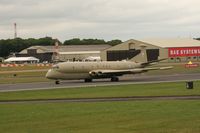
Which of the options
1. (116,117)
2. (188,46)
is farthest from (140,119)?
→ (188,46)

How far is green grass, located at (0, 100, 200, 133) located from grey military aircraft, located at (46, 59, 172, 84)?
106 feet

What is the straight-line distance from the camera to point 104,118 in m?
21.8

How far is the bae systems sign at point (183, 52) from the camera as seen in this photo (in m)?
150

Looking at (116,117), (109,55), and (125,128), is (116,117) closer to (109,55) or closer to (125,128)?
(125,128)

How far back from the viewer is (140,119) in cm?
2098

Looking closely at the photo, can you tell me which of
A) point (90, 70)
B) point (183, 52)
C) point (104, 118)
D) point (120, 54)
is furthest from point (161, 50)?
point (104, 118)

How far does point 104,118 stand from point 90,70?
132 ft

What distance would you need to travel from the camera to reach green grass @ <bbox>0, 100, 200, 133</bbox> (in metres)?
18.6

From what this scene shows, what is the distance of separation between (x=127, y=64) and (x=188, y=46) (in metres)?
91.3

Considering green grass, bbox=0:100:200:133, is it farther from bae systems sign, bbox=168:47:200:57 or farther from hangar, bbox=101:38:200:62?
bae systems sign, bbox=168:47:200:57

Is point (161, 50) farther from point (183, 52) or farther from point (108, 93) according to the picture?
point (108, 93)

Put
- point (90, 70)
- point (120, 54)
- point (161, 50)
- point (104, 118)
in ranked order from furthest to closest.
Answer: point (120, 54) < point (161, 50) < point (90, 70) < point (104, 118)

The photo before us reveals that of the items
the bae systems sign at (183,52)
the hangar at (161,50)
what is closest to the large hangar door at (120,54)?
the hangar at (161,50)

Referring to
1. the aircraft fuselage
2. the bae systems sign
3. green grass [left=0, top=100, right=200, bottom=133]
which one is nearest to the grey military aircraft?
the aircraft fuselage
